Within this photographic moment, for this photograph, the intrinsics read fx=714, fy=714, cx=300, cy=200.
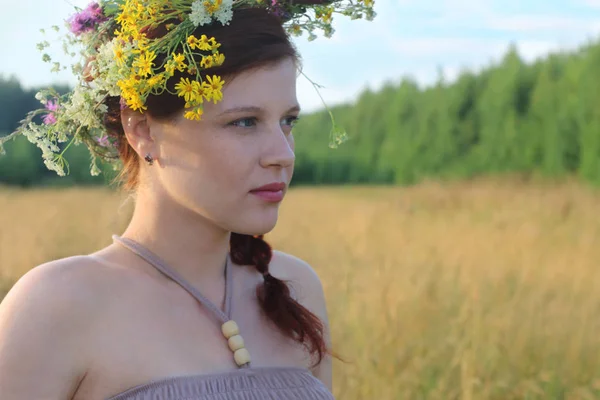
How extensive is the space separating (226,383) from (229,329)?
156 mm

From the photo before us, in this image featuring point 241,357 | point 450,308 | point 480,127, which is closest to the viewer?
point 241,357

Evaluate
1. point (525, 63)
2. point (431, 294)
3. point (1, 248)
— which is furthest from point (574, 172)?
point (1, 248)

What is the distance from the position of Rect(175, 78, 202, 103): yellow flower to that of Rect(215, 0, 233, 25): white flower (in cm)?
17

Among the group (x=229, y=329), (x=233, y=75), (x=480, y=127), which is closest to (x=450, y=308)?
(x=229, y=329)

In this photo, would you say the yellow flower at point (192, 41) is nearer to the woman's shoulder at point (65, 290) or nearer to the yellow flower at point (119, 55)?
the yellow flower at point (119, 55)

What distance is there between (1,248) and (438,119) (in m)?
18.1

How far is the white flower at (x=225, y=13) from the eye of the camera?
1698 millimetres

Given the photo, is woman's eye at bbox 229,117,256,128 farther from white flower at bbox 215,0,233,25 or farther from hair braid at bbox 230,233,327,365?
hair braid at bbox 230,233,327,365

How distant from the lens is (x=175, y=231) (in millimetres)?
1801

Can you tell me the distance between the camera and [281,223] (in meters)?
11.2

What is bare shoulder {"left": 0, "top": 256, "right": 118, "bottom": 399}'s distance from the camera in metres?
1.50

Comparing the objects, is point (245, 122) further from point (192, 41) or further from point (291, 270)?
point (291, 270)

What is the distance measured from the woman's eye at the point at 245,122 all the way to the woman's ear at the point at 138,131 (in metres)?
0.23

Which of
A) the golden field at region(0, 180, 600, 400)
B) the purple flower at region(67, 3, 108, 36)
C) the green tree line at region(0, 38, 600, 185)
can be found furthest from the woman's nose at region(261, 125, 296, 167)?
the green tree line at region(0, 38, 600, 185)
